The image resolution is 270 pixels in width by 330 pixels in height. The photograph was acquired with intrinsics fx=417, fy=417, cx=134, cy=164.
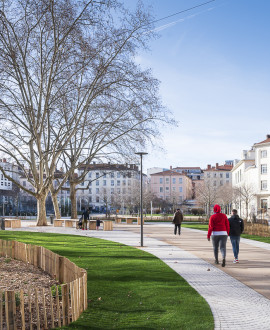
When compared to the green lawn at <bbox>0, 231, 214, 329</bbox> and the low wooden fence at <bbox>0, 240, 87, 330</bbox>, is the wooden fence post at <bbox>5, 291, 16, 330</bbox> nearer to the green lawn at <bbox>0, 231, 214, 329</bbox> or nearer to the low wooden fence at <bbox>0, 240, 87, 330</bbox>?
the low wooden fence at <bbox>0, 240, 87, 330</bbox>

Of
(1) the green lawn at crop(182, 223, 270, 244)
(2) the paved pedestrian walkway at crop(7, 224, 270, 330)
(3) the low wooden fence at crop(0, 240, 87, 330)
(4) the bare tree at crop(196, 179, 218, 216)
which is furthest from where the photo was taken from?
(4) the bare tree at crop(196, 179, 218, 216)

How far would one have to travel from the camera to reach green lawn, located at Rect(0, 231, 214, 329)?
6.44 m

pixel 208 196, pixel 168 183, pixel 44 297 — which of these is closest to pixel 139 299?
pixel 44 297

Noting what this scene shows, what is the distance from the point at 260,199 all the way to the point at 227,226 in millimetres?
58686

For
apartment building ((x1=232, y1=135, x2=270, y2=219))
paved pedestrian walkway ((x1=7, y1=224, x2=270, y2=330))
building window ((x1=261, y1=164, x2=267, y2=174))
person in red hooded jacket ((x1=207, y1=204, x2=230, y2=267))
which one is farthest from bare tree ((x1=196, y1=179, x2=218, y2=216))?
person in red hooded jacket ((x1=207, y1=204, x2=230, y2=267))

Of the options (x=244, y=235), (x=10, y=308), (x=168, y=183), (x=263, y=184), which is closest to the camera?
(x=10, y=308)

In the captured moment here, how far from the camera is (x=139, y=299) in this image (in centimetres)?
797

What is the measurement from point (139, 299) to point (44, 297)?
8.77ft

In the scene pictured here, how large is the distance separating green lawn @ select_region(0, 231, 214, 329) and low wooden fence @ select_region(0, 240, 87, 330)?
11.4 inches

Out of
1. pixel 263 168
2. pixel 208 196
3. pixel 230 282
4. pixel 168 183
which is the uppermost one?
pixel 263 168

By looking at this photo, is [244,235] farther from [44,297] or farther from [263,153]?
[263,153]

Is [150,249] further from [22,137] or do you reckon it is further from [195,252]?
[22,137]

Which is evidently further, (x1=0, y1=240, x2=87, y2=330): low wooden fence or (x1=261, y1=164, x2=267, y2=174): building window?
(x1=261, y1=164, x2=267, y2=174): building window

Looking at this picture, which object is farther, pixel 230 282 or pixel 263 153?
pixel 263 153
